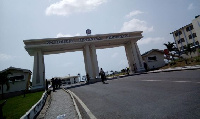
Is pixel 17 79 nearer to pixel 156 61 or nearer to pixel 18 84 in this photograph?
pixel 18 84

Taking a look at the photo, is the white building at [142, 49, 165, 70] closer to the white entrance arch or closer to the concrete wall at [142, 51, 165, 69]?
the concrete wall at [142, 51, 165, 69]

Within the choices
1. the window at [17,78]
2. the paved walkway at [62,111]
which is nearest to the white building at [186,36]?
the window at [17,78]

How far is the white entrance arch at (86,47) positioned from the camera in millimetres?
23312

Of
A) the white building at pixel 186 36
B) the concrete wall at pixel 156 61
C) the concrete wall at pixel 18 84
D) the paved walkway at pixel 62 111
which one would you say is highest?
the white building at pixel 186 36

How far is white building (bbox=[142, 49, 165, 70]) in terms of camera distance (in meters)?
32.3

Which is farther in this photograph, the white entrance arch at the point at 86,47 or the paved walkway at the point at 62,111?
the white entrance arch at the point at 86,47

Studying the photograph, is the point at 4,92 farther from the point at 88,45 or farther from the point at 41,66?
the point at 88,45

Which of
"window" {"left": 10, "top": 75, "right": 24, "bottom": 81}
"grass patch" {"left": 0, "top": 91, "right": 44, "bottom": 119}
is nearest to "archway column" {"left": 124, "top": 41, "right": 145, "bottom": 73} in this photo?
"grass patch" {"left": 0, "top": 91, "right": 44, "bottom": 119}

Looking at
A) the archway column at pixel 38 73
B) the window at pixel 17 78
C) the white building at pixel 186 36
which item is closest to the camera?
the archway column at pixel 38 73

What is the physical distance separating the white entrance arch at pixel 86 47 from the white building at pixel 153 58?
446 centimetres

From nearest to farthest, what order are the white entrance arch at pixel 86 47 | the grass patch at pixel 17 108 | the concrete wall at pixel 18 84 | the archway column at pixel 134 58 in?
1. the grass patch at pixel 17 108
2. the white entrance arch at pixel 86 47
3. the concrete wall at pixel 18 84
4. the archway column at pixel 134 58

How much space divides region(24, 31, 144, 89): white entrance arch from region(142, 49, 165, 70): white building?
4.46 m

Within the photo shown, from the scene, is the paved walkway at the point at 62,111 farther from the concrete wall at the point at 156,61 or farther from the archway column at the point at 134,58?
the concrete wall at the point at 156,61

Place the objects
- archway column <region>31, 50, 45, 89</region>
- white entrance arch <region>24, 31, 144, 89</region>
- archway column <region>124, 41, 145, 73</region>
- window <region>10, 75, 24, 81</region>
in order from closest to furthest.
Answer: archway column <region>31, 50, 45, 89</region> → white entrance arch <region>24, 31, 144, 89</region> → window <region>10, 75, 24, 81</region> → archway column <region>124, 41, 145, 73</region>
